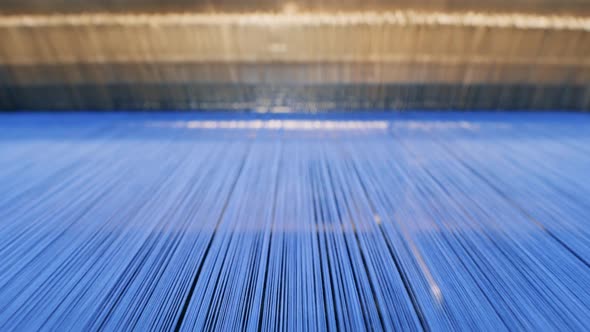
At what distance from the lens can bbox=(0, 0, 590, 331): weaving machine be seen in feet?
1.46

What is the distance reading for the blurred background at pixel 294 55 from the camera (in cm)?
128

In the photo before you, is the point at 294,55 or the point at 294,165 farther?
the point at 294,55

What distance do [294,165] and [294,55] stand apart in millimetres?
671

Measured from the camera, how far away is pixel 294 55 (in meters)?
1.33

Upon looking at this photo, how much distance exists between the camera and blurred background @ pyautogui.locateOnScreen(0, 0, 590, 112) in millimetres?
1281

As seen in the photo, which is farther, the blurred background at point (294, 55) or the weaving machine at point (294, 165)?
the blurred background at point (294, 55)

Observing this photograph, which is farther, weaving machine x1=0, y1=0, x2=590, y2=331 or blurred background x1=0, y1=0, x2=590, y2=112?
blurred background x1=0, y1=0, x2=590, y2=112

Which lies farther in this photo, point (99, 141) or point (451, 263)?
Result: point (99, 141)

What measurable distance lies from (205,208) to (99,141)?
68cm

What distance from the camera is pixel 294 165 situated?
88 centimetres

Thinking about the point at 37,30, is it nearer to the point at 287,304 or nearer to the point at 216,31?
the point at 216,31

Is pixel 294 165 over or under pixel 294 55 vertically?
under

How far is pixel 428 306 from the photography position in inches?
16.8

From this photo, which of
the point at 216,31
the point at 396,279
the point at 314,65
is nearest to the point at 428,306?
the point at 396,279
